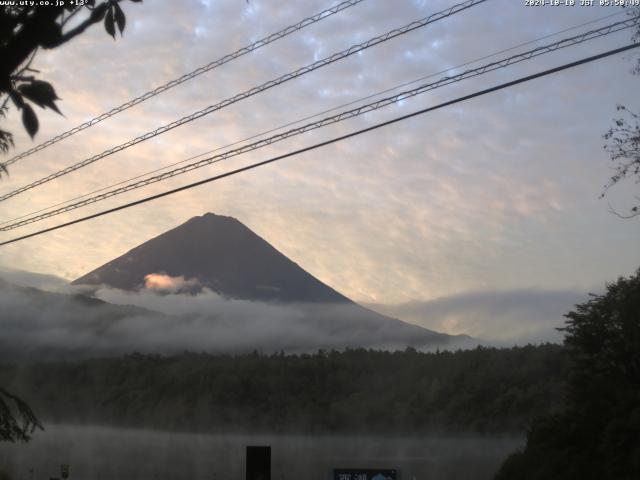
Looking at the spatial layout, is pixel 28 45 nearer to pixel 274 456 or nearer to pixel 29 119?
pixel 29 119

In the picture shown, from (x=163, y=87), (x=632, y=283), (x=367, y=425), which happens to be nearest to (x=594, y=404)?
(x=632, y=283)

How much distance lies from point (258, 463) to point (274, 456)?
155 meters

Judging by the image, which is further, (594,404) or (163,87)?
(594,404)

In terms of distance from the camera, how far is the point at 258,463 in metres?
21.4

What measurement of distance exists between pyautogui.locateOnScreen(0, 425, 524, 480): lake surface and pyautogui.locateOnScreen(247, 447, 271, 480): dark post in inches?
4398

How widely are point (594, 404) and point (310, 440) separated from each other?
16208cm

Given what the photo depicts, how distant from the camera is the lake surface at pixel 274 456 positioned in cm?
14612

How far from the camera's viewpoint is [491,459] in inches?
5738

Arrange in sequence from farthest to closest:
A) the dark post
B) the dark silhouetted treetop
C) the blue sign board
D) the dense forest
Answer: the dense forest
the blue sign board
the dark post
the dark silhouetted treetop

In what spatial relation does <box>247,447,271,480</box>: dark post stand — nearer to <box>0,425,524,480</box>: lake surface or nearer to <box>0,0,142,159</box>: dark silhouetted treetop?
<box>0,0,142,159</box>: dark silhouetted treetop

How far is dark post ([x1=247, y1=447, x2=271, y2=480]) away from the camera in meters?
21.4

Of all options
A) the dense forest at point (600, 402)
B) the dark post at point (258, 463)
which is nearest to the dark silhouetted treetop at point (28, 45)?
the dark post at point (258, 463)

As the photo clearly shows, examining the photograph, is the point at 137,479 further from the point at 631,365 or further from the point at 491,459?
the point at 631,365

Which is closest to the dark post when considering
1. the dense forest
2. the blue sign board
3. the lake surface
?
the blue sign board
